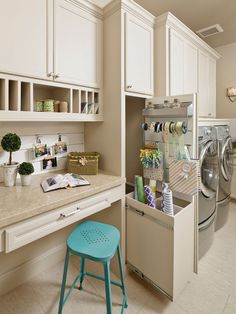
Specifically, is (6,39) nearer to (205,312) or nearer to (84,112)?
(84,112)

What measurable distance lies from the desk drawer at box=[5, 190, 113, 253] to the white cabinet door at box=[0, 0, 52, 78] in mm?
927

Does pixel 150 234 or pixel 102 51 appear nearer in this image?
pixel 150 234

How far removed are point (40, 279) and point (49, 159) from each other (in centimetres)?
104

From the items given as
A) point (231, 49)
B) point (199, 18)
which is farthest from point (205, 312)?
point (231, 49)

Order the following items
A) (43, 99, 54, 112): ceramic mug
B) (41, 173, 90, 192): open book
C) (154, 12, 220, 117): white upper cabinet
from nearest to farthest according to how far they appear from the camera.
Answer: (41, 173, 90, 192): open book → (43, 99, 54, 112): ceramic mug → (154, 12, 220, 117): white upper cabinet

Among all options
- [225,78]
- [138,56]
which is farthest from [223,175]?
[225,78]

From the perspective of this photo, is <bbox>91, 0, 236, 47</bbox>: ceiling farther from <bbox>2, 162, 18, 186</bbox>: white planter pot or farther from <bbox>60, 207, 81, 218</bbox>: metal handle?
<bbox>60, 207, 81, 218</bbox>: metal handle

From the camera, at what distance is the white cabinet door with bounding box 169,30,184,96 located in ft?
6.73

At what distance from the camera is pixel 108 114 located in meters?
1.85

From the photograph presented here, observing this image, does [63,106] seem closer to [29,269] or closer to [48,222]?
[48,222]

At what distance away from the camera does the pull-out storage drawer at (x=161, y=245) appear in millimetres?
1449

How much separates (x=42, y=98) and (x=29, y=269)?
4.91ft

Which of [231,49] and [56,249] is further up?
[231,49]

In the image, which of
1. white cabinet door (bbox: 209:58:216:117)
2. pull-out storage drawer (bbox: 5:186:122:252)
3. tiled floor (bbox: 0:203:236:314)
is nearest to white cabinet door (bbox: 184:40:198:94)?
white cabinet door (bbox: 209:58:216:117)
